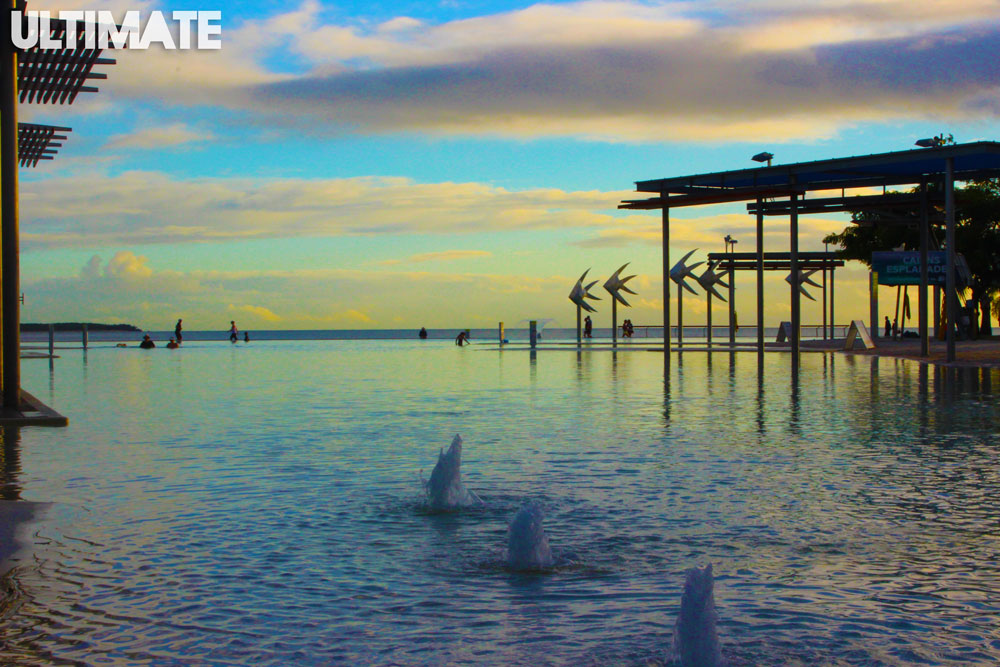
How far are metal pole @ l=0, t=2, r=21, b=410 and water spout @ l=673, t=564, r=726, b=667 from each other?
13.0 m

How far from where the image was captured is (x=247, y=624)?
5.20 metres

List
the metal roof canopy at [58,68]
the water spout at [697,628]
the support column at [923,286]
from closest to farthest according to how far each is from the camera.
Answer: the water spout at [697,628] → the metal roof canopy at [58,68] → the support column at [923,286]

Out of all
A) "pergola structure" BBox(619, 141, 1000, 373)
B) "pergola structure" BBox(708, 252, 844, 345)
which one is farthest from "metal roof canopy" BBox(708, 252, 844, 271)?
"pergola structure" BBox(619, 141, 1000, 373)

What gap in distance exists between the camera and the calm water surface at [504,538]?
4961mm

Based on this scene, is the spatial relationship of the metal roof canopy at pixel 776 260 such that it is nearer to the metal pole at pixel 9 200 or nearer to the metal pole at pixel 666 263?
the metal pole at pixel 666 263

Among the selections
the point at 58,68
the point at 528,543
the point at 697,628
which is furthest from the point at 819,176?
the point at 697,628

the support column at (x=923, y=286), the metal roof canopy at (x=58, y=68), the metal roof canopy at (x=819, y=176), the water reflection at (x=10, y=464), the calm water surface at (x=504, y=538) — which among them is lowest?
the calm water surface at (x=504, y=538)

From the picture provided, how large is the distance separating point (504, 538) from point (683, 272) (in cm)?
4989

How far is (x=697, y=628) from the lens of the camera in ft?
15.2

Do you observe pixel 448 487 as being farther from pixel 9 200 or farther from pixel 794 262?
pixel 794 262

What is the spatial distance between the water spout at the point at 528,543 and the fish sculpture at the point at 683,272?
4924cm

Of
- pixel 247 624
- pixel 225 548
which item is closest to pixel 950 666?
pixel 247 624

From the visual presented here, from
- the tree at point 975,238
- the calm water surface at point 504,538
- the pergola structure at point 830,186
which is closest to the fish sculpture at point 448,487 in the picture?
the calm water surface at point 504,538

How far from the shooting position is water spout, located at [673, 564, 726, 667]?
4547 mm
